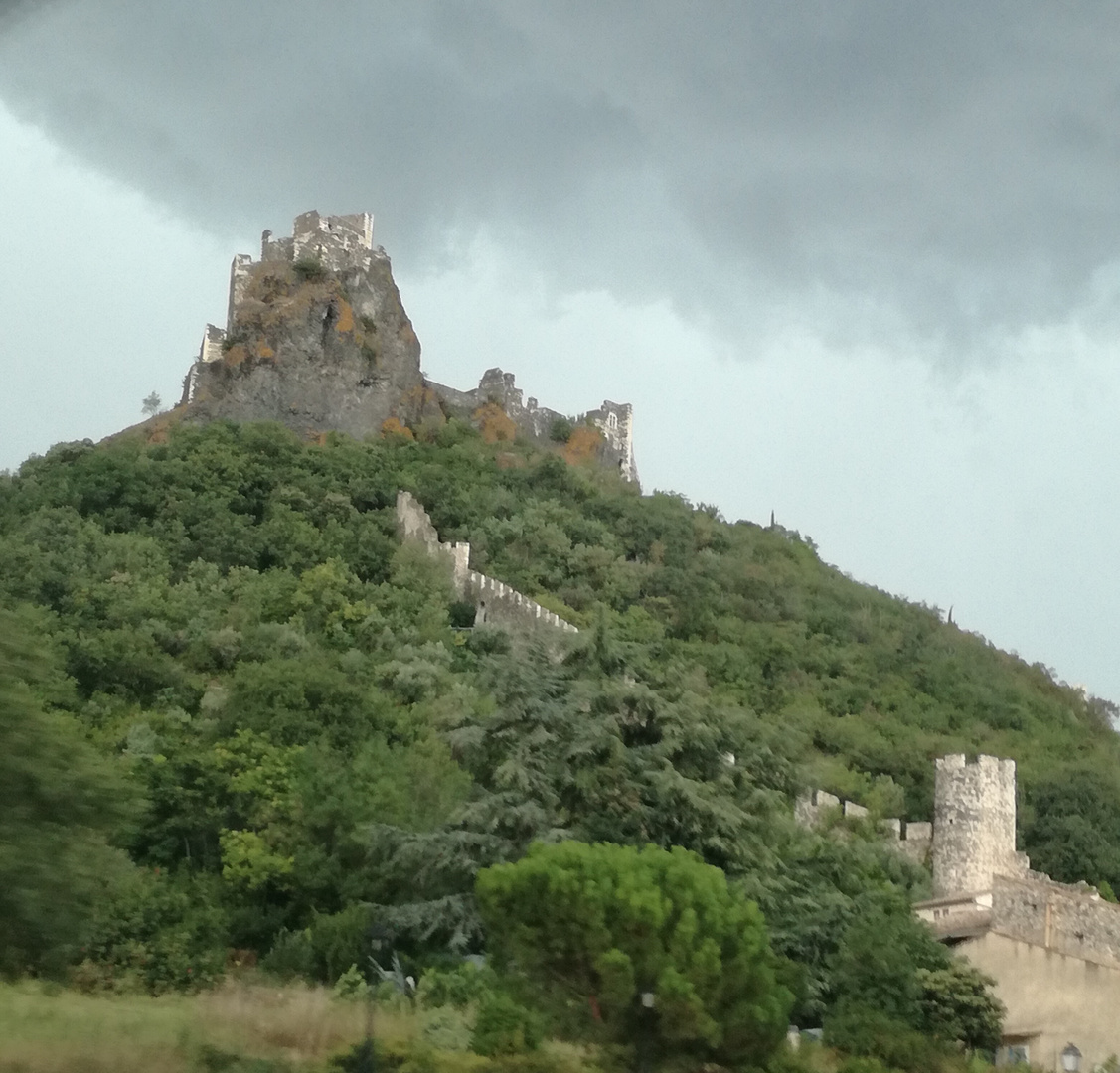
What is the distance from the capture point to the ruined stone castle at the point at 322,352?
184 feet

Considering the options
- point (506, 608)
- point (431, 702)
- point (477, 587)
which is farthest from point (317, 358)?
point (431, 702)

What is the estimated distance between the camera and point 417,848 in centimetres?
2447

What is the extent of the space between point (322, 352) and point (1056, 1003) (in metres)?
37.5

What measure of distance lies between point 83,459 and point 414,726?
20.3m

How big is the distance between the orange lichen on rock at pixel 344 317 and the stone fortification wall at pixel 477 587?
9655mm

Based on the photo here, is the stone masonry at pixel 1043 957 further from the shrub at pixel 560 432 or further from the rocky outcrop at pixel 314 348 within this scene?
the shrub at pixel 560 432

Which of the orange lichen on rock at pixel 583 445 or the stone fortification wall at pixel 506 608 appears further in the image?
the orange lichen on rock at pixel 583 445

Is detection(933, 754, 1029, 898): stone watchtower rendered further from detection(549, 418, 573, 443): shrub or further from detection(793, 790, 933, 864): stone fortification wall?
detection(549, 418, 573, 443): shrub

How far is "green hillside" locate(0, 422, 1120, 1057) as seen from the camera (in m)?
24.4

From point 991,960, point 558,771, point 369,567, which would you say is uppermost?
point 369,567

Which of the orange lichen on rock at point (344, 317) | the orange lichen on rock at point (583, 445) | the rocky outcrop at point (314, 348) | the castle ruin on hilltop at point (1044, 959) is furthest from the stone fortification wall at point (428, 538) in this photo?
the castle ruin on hilltop at point (1044, 959)

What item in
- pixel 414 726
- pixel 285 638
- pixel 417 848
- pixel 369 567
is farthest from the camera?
pixel 369 567

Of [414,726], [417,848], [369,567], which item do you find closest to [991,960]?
[417,848]

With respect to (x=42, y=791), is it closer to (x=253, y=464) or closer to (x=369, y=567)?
(x=369, y=567)
